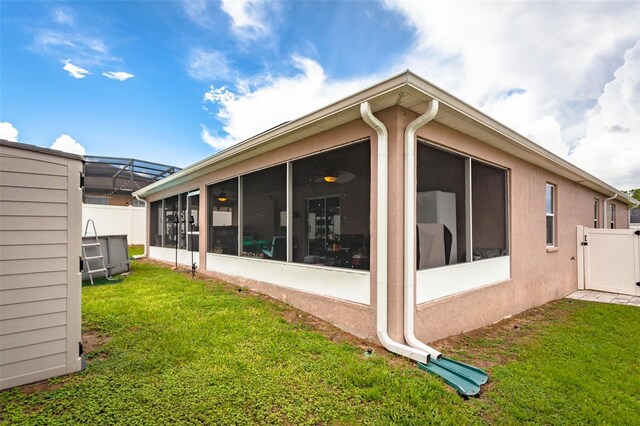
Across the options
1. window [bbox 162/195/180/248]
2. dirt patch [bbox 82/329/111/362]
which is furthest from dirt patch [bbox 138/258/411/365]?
window [bbox 162/195/180/248]

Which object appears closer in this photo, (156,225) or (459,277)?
(459,277)

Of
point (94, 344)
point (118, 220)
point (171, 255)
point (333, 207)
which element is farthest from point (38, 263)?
point (118, 220)

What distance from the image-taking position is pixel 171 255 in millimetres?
9586

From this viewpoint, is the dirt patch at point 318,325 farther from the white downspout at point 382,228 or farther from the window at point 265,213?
the window at point 265,213

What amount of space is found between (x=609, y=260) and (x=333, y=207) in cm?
768

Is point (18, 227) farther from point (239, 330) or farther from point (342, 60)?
point (342, 60)

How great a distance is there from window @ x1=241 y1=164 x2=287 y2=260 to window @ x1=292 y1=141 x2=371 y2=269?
333 millimetres

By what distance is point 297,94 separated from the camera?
9758mm

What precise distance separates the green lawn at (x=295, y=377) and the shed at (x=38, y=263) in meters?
0.22

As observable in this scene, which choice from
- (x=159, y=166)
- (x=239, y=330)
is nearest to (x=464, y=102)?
(x=239, y=330)

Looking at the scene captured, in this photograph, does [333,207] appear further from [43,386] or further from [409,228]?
[43,386]

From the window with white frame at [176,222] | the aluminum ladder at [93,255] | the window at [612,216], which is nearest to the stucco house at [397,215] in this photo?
the window with white frame at [176,222]

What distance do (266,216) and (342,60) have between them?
488 centimetres

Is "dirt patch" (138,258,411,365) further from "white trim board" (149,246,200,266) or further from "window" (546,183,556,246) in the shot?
"window" (546,183,556,246)
